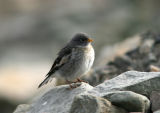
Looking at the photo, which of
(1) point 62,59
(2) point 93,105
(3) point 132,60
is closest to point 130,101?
(2) point 93,105

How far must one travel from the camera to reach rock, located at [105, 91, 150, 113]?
325 inches

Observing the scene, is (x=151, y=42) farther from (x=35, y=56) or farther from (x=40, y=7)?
(x=40, y=7)

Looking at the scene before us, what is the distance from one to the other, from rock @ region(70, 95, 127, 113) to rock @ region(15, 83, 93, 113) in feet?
2.08

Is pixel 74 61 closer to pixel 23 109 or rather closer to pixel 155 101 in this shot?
pixel 23 109

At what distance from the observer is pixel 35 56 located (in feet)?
106

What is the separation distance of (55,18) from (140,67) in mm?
25051

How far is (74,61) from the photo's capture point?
11.0 meters

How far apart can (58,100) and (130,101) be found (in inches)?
76.9

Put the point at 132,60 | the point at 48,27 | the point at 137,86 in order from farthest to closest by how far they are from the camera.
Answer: the point at 48,27 → the point at 132,60 → the point at 137,86

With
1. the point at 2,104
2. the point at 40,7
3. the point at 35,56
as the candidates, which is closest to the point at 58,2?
the point at 40,7

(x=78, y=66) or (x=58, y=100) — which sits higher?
(x=78, y=66)

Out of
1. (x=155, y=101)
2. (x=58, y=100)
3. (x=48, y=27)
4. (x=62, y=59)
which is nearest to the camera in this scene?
(x=155, y=101)

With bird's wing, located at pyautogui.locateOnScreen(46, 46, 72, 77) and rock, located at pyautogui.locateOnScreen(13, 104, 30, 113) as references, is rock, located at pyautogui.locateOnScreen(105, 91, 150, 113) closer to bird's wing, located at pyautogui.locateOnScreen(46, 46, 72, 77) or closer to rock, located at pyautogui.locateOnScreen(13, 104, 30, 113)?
rock, located at pyautogui.locateOnScreen(13, 104, 30, 113)

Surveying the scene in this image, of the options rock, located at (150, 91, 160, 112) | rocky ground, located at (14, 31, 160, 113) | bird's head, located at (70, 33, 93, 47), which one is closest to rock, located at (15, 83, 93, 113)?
rocky ground, located at (14, 31, 160, 113)
